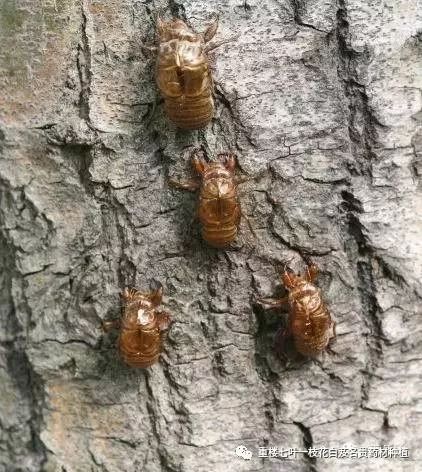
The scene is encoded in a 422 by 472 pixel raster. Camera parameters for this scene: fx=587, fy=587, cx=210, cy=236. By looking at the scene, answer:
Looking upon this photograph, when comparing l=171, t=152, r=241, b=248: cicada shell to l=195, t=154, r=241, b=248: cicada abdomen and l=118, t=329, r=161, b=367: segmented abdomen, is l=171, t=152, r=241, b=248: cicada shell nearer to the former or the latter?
l=195, t=154, r=241, b=248: cicada abdomen

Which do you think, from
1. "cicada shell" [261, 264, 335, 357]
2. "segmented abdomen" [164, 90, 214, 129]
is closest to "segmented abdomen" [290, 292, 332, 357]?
"cicada shell" [261, 264, 335, 357]

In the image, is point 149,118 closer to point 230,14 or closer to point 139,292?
point 230,14

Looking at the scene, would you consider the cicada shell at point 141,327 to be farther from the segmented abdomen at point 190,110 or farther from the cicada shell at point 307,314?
the segmented abdomen at point 190,110

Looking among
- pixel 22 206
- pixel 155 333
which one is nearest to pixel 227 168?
pixel 155 333

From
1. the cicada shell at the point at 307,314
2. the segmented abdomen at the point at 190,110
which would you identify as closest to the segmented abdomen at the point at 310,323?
the cicada shell at the point at 307,314

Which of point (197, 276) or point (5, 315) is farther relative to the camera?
point (5, 315)

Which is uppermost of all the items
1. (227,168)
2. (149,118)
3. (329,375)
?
(149,118)
